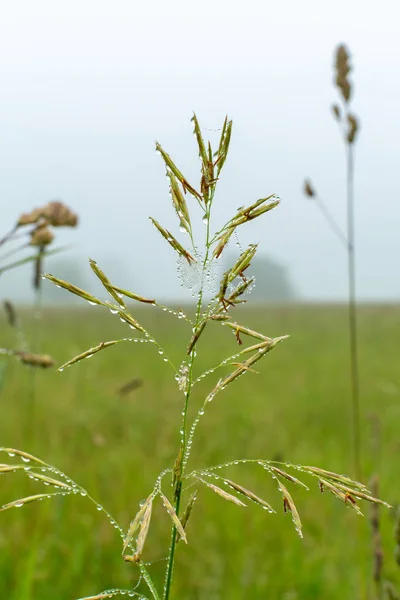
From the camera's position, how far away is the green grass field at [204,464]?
294cm

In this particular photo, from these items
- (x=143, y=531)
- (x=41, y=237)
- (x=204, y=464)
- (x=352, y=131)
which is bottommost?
(x=204, y=464)

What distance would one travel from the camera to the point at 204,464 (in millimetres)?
4742

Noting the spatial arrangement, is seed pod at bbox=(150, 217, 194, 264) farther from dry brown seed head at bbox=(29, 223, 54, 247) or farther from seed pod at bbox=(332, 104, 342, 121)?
seed pod at bbox=(332, 104, 342, 121)

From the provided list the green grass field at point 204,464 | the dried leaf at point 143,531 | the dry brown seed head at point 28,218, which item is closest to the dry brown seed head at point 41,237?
the dry brown seed head at point 28,218

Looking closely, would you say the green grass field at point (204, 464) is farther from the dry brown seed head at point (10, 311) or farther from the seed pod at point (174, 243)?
the seed pod at point (174, 243)

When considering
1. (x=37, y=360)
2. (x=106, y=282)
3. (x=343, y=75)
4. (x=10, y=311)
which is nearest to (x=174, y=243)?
(x=106, y=282)

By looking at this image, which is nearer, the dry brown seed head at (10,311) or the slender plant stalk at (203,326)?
the slender plant stalk at (203,326)

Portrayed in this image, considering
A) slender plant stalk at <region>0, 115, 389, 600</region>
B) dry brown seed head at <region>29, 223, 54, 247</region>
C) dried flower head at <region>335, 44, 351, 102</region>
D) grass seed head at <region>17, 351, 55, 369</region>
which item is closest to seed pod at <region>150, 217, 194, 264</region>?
slender plant stalk at <region>0, 115, 389, 600</region>

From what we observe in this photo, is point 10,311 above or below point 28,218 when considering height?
below

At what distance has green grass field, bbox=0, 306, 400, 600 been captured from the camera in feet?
9.65

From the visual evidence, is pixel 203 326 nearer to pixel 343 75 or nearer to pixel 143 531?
pixel 143 531

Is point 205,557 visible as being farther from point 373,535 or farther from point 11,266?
point 11,266

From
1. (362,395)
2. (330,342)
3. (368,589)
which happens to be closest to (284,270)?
(330,342)

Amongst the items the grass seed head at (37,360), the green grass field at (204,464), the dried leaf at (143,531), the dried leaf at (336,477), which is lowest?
the green grass field at (204,464)
